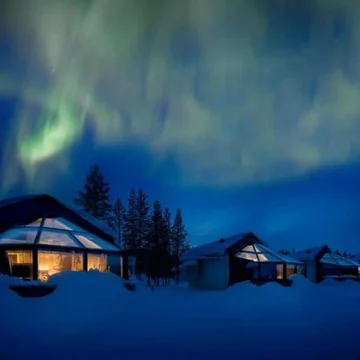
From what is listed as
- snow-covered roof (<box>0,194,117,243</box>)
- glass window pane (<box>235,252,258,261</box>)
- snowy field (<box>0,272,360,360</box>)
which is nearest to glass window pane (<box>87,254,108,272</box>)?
snow-covered roof (<box>0,194,117,243</box>)

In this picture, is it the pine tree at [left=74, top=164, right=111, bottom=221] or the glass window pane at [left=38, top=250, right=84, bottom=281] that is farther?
the pine tree at [left=74, top=164, right=111, bottom=221]

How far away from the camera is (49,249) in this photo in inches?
878

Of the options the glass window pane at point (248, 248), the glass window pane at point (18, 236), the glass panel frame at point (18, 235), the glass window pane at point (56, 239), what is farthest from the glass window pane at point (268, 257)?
the glass window pane at point (18, 236)

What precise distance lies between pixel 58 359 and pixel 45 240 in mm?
15494

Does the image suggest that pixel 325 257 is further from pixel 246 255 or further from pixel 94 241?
pixel 94 241

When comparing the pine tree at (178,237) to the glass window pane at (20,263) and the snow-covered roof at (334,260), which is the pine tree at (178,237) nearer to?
the snow-covered roof at (334,260)

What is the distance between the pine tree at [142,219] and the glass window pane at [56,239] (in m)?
38.6

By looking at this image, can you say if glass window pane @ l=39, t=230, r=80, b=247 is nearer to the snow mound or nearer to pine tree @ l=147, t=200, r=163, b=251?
the snow mound

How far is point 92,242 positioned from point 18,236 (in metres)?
4.01

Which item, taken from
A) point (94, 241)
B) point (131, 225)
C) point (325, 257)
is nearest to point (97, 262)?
point (94, 241)

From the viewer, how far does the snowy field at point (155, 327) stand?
28.0ft

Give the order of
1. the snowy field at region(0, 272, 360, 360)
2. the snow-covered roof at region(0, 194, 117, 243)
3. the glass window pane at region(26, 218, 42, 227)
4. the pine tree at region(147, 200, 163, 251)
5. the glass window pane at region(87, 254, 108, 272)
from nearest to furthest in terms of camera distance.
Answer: the snowy field at region(0, 272, 360, 360) < the glass window pane at region(26, 218, 42, 227) < the snow-covered roof at region(0, 194, 117, 243) < the glass window pane at region(87, 254, 108, 272) < the pine tree at region(147, 200, 163, 251)

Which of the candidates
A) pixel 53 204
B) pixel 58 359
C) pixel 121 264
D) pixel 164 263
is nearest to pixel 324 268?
pixel 164 263

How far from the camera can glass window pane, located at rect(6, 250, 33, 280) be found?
22250 millimetres
